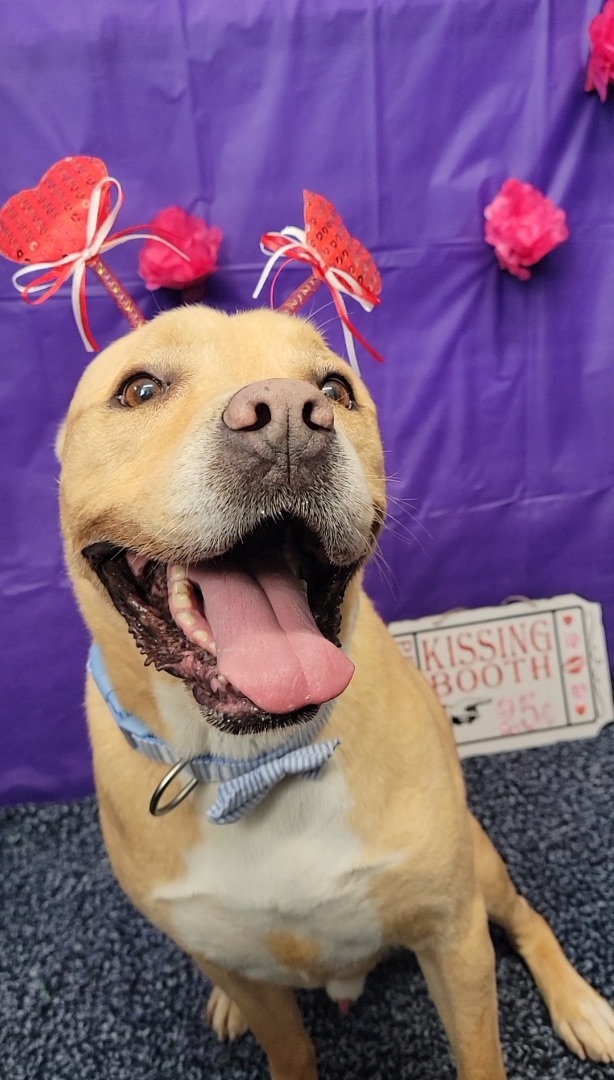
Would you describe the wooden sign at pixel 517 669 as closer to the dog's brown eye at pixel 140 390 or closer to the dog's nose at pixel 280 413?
the dog's brown eye at pixel 140 390

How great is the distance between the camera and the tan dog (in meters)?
→ 0.82

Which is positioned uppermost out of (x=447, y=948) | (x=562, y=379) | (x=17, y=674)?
(x=562, y=379)

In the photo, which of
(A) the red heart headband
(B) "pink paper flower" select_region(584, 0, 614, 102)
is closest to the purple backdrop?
(B) "pink paper flower" select_region(584, 0, 614, 102)

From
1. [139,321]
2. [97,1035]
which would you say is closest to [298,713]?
[139,321]

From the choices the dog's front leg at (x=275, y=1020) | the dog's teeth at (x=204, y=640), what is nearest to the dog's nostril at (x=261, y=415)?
the dog's teeth at (x=204, y=640)

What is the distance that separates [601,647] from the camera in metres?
2.23

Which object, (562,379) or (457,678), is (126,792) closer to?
(457,678)

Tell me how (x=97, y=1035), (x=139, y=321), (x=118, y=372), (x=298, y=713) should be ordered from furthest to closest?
(x=97, y=1035), (x=139, y=321), (x=118, y=372), (x=298, y=713)

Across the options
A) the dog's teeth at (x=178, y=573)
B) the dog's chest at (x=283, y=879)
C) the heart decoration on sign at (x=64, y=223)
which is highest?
the heart decoration on sign at (x=64, y=223)

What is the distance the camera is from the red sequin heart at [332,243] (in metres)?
1.19

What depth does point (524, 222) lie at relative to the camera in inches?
72.5

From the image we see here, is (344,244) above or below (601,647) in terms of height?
above

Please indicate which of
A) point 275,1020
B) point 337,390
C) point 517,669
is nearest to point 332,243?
point 337,390

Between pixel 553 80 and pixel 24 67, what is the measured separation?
122 centimetres
